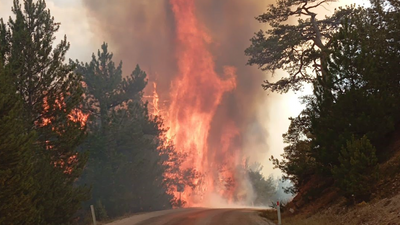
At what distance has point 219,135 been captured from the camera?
293 ft

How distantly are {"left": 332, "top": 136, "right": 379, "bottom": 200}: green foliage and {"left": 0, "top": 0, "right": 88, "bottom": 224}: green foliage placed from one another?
14.0 metres

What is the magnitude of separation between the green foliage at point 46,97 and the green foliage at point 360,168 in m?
14.0

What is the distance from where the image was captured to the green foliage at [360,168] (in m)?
11.6

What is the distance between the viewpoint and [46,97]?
2025 centimetres

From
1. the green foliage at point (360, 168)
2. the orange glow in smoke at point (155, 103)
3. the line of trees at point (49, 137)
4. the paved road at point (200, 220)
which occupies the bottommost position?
the paved road at point (200, 220)

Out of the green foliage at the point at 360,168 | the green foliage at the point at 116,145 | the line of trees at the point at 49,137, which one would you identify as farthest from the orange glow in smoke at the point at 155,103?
the green foliage at the point at 360,168

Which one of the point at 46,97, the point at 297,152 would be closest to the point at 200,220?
the point at 297,152

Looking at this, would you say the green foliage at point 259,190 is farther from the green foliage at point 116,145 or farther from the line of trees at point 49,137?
the line of trees at point 49,137

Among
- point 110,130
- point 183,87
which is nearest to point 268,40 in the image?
point 110,130

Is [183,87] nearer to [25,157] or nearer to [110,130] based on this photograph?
[110,130]

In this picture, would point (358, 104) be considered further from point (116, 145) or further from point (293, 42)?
point (116, 145)

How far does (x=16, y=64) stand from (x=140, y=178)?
75.8 ft

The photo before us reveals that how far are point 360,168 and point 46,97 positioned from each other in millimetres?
16864

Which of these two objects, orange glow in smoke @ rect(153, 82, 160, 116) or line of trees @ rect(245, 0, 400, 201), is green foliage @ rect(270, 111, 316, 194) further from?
orange glow in smoke @ rect(153, 82, 160, 116)
